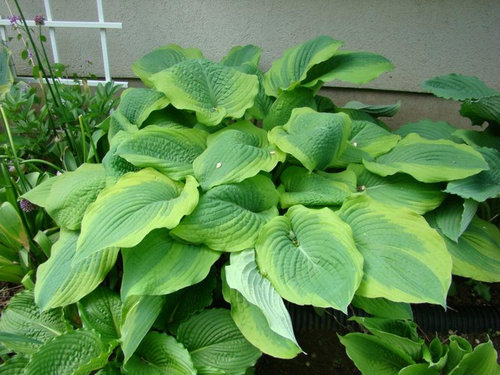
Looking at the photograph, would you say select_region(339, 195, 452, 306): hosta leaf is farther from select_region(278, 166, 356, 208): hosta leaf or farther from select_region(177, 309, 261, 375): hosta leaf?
select_region(177, 309, 261, 375): hosta leaf

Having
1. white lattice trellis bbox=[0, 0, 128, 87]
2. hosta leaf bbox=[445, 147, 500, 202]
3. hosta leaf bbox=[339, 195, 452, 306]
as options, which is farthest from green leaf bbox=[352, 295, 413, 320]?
white lattice trellis bbox=[0, 0, 128, 87]

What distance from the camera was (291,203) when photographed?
1368 millimetres

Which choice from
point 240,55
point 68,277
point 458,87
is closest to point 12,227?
point 68,277

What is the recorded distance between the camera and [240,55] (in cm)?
197

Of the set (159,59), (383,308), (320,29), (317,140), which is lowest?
(383,308)

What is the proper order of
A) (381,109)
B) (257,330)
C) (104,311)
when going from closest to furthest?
1. (257,330)
2. (104,311)
3. (381,109)

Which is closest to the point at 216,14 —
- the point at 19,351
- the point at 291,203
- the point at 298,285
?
the point at 291,203

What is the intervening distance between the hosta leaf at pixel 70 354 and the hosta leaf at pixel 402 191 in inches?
36.5

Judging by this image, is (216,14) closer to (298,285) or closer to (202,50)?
(202,50)

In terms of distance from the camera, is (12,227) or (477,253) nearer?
(477,253)

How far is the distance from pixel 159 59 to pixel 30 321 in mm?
1195

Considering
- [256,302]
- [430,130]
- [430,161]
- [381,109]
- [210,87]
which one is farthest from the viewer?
[381,109]

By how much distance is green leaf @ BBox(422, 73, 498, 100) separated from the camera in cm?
156

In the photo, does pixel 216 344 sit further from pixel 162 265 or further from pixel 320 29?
pixel 320 29
